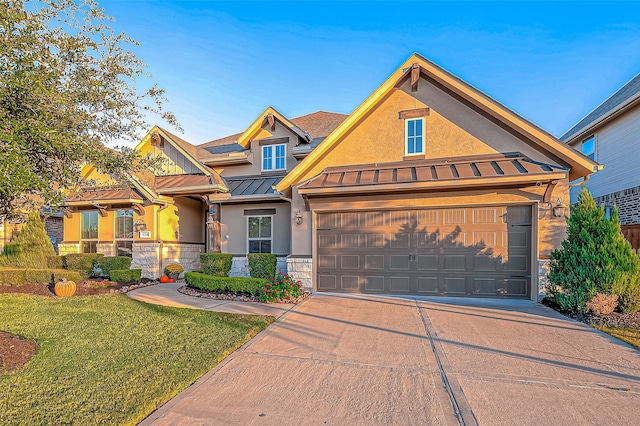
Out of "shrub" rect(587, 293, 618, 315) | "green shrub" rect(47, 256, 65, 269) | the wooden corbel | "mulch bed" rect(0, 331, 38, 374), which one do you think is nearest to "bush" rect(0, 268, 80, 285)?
"green shrub" rect(47, 256, 65, 269)

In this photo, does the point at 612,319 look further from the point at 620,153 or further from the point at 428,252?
the point at 620,153

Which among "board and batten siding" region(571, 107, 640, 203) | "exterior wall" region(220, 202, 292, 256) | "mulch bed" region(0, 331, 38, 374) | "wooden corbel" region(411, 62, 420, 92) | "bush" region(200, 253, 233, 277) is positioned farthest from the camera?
"exterior wall" region(220, 202, 292, 256)

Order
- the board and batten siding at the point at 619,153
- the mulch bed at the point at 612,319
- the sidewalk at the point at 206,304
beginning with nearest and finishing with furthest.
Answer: the mulch bed at the point at 612,319, the sidewalk at the point at 206,304, the board and batten siding at the point at 619,153

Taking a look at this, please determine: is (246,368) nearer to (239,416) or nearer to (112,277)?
(239,416)

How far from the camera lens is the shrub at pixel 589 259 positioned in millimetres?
6363

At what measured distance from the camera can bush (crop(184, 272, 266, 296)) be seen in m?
8.59

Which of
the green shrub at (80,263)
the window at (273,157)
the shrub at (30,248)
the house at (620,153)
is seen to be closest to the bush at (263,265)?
the window at (273,157)

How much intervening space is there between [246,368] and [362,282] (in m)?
5.64

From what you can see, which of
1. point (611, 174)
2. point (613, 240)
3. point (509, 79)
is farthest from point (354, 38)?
point (611, 174)

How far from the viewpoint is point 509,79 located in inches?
538

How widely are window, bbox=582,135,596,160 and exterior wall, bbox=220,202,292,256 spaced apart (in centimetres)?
1425

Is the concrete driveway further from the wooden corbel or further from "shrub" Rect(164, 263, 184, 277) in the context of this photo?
"shrub" Rect(164, 263, 184, 277)

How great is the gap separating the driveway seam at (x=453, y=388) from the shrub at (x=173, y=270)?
10179mm

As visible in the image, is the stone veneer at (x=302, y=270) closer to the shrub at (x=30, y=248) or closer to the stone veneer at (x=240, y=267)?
the stone veneer at (x=240, y=267)
